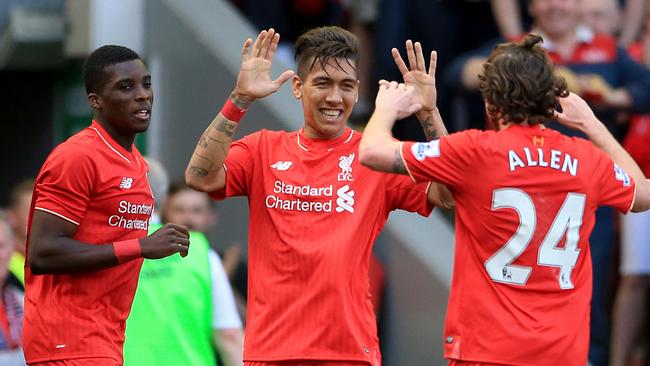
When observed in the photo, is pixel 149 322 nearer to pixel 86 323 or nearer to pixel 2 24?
pixel 86 323

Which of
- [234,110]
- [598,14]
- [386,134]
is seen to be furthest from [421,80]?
[598,14]

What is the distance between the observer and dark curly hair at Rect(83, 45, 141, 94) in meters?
6.18

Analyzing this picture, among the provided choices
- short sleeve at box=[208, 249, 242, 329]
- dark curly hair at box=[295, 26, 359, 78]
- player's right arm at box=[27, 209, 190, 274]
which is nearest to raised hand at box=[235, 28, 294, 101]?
dark curly hair at box=[295, 26, 359, 78]

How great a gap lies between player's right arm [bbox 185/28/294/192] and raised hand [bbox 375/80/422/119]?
0.46m

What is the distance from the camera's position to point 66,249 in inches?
230

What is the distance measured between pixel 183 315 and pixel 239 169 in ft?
3.97

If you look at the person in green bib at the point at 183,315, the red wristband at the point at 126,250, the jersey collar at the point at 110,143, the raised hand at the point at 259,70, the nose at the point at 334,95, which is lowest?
the person in green bib at the point at 183,315

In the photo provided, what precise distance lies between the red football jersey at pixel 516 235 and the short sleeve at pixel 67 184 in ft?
4.38

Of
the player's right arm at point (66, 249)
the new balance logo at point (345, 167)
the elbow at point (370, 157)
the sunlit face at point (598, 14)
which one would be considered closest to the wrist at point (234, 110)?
the new balance logo at point (345, 167)

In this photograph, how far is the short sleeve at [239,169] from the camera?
6.28 m

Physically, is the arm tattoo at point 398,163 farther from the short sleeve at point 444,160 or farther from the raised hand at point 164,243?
the raised hand at point 164,243

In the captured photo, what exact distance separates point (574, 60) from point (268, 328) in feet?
13.8

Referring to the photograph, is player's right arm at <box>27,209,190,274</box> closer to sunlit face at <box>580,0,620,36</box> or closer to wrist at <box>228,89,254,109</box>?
wrist at <box>228,89,254,109</box>

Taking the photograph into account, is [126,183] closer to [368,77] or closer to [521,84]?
[521,84]
